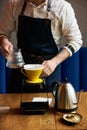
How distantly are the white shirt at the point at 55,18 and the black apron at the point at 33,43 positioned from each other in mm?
36

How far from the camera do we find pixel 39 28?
214 cm

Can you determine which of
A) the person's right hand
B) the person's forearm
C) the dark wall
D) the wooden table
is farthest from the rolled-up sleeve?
the dark wall

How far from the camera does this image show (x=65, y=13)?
2053 mm

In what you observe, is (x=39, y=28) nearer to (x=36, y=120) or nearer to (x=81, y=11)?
(x=36, y=120)

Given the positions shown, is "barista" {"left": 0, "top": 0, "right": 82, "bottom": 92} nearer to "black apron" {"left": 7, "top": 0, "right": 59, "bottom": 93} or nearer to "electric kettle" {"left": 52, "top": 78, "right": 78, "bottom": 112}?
"black apron" {"left": 7, "top": 0, "right": 59, "bottom": 93}

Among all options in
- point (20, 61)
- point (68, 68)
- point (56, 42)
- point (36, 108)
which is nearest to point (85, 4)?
point (68, 68)

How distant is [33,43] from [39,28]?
116 millimetres

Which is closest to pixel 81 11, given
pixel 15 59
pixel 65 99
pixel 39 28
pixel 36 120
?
pixel 39 28

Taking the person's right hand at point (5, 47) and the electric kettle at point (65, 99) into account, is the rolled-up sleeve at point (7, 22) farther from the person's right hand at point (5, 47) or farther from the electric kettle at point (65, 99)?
the electric kettle at point (65, 99)

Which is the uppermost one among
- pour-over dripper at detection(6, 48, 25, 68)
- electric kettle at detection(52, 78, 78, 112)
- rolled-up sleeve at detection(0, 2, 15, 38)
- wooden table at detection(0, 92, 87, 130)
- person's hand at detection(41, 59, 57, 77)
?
rolled-up sleeve at detection(0, 2, 15, 38)

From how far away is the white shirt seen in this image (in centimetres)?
205

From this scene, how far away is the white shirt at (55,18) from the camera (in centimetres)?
205

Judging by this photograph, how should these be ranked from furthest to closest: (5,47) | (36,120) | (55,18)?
(55,18)
(5,47)
(36,120)

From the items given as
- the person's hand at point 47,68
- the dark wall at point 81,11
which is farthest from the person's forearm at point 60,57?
the dark wall at point 81,11
